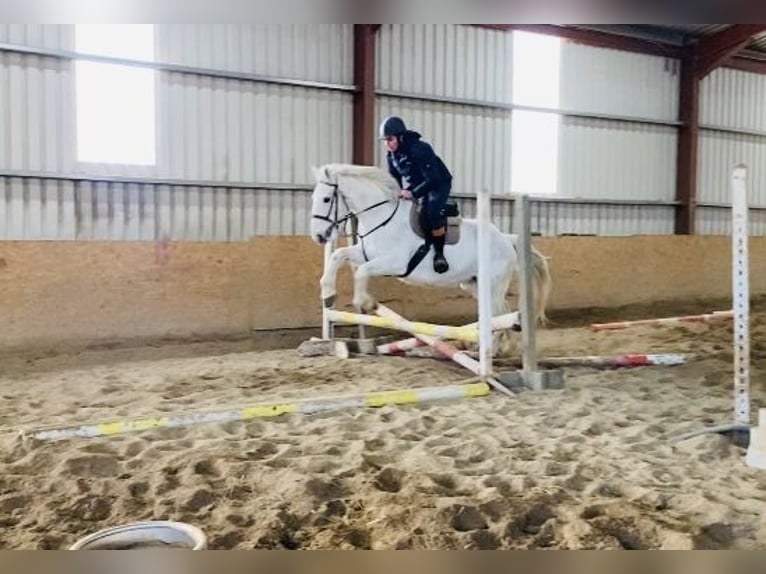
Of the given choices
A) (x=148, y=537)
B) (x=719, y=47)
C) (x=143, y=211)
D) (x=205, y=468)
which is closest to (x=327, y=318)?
(x=143, y=211)

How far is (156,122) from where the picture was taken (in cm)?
685

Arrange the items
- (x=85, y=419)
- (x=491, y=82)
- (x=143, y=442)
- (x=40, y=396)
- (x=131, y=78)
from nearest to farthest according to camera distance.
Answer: (x=143, y=442) < (x=85, y=419) < (x=40, y=396) < (x=131, y=78) < (x=491, y=82)

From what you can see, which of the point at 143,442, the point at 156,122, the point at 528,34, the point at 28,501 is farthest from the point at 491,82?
the point at 28,501

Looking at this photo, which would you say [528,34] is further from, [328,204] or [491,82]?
[328,204]

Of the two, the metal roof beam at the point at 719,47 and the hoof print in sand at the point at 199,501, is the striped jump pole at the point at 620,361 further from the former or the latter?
the metal roof beam at the point at 719,47

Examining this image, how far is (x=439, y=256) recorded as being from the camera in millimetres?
5328

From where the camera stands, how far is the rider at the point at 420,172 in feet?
16.6

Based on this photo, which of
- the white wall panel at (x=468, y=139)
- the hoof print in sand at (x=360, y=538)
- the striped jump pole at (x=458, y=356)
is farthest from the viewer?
the white wall panel at (x=468, y=139)

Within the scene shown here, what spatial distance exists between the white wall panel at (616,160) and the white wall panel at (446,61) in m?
1.16

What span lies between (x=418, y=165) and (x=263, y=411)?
2.46 metres

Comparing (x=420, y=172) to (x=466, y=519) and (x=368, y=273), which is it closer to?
(x=368, y=273)

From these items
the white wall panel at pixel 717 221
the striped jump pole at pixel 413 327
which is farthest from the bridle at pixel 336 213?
the white wall panel at pixel 717 221

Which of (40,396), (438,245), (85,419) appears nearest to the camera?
(85,419)
